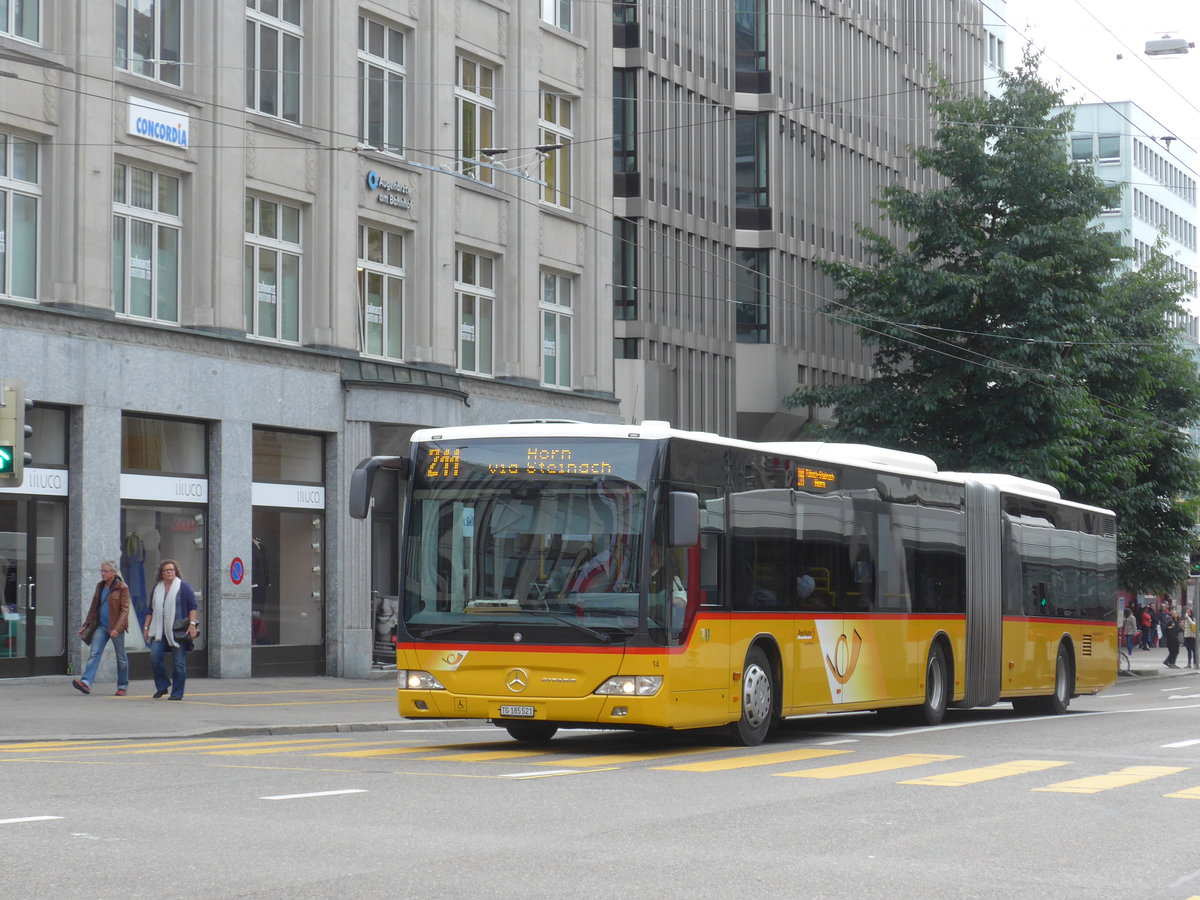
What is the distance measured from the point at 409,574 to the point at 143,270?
494 inches

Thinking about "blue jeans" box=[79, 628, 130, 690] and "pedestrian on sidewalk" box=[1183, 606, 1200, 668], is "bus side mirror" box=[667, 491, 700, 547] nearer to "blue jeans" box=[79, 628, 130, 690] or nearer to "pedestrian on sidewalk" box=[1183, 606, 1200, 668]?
"blue jeans" box=[79, 628, 130, 690]

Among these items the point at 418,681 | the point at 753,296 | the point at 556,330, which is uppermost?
the point at 753,296

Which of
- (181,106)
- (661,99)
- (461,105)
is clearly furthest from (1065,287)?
(181,106)

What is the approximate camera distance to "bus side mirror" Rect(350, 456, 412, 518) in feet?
52.4

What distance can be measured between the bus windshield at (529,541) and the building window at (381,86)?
1624cm

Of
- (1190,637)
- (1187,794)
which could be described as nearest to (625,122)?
(1190,637)

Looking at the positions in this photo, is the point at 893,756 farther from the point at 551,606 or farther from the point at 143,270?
the point at 143,270

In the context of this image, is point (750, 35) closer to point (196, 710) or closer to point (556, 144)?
point (556, 144)

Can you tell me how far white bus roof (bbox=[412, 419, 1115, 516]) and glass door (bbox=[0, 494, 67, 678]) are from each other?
316 inches

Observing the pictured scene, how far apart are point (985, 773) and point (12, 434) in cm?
967

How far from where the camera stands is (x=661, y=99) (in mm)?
44031

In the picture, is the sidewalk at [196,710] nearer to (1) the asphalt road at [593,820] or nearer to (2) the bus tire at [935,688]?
(1) the asphalt road at [593,820]

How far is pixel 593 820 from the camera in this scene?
10.7 meters

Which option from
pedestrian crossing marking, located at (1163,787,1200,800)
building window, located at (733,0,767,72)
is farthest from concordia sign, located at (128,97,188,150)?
building window, located at (733,0,767,72)
